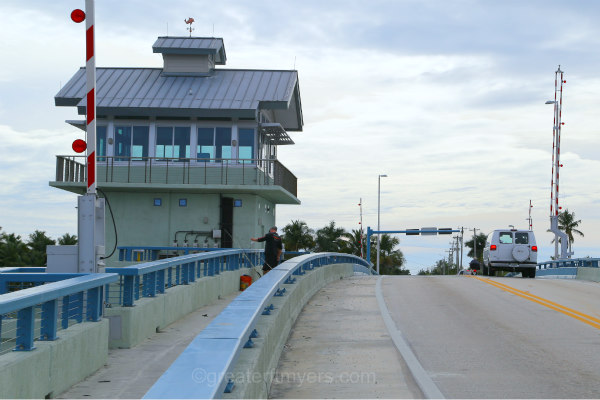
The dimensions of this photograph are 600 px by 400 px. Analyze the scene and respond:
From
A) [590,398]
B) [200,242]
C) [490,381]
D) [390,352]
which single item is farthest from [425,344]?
[200,242]

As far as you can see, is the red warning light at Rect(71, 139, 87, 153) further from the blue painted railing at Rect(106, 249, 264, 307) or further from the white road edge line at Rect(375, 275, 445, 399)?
the white road edge line at Rect(375, 275, 445, 399)

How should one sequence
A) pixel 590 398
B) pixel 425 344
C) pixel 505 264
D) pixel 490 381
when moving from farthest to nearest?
pixel 505 264, pixel 425 344, pixel 490 381, pixel 590 398

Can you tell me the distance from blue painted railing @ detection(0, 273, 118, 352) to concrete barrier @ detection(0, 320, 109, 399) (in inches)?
5.6

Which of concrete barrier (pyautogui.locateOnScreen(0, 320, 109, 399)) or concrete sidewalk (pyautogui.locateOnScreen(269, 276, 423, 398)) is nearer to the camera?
concrete barrier (pyautogui.locateOnScreen(0, 320, 109, 399))

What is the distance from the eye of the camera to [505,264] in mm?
36375

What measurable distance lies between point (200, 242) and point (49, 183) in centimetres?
671

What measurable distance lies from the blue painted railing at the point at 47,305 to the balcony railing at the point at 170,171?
875 inches

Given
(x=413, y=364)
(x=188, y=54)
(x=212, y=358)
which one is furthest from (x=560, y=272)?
(x=212, y=358)

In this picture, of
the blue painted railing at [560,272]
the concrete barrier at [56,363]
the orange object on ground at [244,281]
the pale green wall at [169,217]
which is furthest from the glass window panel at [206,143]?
the concrete barrier at [56,363]

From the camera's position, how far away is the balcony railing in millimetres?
32531

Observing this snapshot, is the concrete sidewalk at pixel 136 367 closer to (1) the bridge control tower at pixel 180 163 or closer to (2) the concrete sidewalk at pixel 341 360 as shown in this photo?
(2) the concrete sidewalk at pixel 341 360

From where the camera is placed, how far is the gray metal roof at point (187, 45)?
35.8 metres

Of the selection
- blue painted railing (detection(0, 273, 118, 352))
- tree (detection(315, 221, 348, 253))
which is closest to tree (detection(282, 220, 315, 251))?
tree (detection(315, 221, 348, 253))

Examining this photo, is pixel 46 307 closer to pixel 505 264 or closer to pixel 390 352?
pixel 390 352
